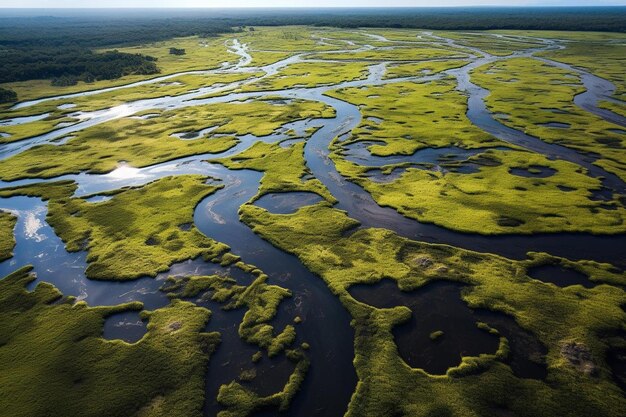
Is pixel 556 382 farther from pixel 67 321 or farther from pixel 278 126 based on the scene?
pixel 278 126

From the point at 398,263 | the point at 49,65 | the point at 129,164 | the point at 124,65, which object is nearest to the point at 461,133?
the point at 398,263

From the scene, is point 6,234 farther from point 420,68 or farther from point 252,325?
point 420,68

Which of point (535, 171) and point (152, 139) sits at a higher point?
point (535, 171)

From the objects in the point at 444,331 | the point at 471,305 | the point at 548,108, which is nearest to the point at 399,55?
the point at 548,108

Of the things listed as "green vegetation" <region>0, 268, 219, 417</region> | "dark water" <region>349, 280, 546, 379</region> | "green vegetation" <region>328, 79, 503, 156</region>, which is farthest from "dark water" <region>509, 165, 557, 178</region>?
"green vegetation" <region>0, 268, 219, 417</region>

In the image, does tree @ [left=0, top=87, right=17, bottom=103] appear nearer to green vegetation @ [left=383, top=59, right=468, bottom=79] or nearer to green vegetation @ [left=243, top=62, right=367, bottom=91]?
green vegetation @ [left=243, top=62, right=367, bottom=91]
